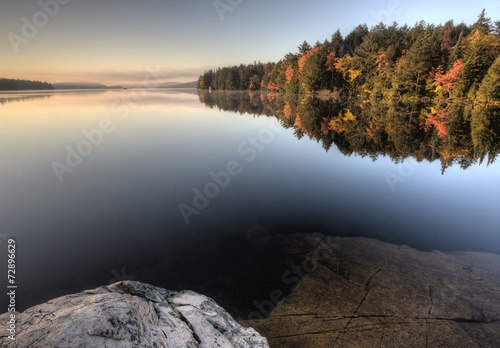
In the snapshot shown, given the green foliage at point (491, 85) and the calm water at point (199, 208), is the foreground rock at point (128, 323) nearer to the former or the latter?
the calm water at point (199, 208)

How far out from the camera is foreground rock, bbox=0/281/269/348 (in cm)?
252

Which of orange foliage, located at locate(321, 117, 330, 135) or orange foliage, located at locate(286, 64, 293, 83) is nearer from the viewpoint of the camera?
orange foliage, located at locate(321, 117, 330, 135)

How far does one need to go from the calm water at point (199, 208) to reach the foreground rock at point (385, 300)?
1.04 metres

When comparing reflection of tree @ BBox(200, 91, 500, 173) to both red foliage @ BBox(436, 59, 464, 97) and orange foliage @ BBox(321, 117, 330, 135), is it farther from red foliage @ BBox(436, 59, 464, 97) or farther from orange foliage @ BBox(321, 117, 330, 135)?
red foliage @ BBox(436, 59, 464, 97)

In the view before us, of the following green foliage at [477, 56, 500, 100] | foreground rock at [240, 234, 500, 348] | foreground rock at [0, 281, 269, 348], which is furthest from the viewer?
green foliage at [477, 56, 500, 100]

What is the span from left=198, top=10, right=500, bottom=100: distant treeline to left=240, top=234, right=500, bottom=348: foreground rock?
171ft

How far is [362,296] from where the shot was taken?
5.75 metres

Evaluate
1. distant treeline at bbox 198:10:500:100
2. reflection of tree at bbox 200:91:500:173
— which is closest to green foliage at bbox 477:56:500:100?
distant treeline at bbox 198:10:500:100

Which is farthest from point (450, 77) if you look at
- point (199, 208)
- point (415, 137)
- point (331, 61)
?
point (199, 208)

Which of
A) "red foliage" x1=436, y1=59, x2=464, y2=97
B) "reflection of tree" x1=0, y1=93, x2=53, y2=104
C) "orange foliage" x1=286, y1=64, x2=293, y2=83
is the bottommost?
"reflection of tree" x1=0, y1=93, x2=53, y2=104

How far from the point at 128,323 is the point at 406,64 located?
7164 cm

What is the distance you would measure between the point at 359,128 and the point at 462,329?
25.7 m

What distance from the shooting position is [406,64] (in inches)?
2180

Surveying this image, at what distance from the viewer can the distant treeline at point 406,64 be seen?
44.5 m
